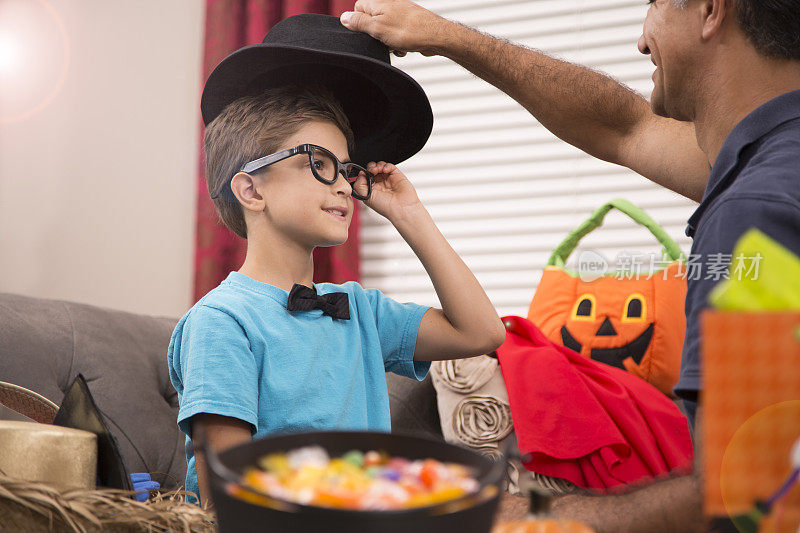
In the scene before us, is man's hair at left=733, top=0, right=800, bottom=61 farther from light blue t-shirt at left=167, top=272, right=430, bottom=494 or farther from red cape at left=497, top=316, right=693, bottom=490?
red cape at left=497, top=316, right=693, bottom=490

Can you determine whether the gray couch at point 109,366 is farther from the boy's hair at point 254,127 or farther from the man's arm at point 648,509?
the man's arm at point 648,509

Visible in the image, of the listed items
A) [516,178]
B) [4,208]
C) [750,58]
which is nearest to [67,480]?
[750,58]

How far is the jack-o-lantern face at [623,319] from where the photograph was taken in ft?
6.77

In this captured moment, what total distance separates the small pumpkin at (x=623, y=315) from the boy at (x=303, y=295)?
766 mm

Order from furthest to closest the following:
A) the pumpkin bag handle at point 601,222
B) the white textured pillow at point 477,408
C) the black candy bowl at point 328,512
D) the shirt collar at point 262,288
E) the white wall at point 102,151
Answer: the white wall at point 102,151
the pumpkin bag handle at point 601,222
the white textured pillow at point 477,408
the shirt collar at point 262,288
the black candy bowl at point 328,512

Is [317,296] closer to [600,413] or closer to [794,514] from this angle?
[600,413]

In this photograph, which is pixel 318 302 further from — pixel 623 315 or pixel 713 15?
pixel 623 315

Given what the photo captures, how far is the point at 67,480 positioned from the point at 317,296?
0.61 metres

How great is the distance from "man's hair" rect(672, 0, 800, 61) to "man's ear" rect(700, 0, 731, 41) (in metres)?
0.02

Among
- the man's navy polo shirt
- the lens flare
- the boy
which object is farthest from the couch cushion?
the lens flare

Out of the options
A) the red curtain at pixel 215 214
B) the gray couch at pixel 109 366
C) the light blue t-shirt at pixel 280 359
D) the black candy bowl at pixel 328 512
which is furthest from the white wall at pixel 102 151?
the black candy bowl at pixel 328 512

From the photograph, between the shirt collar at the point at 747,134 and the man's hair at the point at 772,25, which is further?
the man's hair at the point at 772,25

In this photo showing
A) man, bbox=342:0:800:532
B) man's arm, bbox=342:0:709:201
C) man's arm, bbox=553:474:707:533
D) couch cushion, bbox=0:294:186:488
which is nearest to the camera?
man's arm, bbox=553:474:707:533

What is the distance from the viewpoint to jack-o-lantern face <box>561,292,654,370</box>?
6.81 ft
